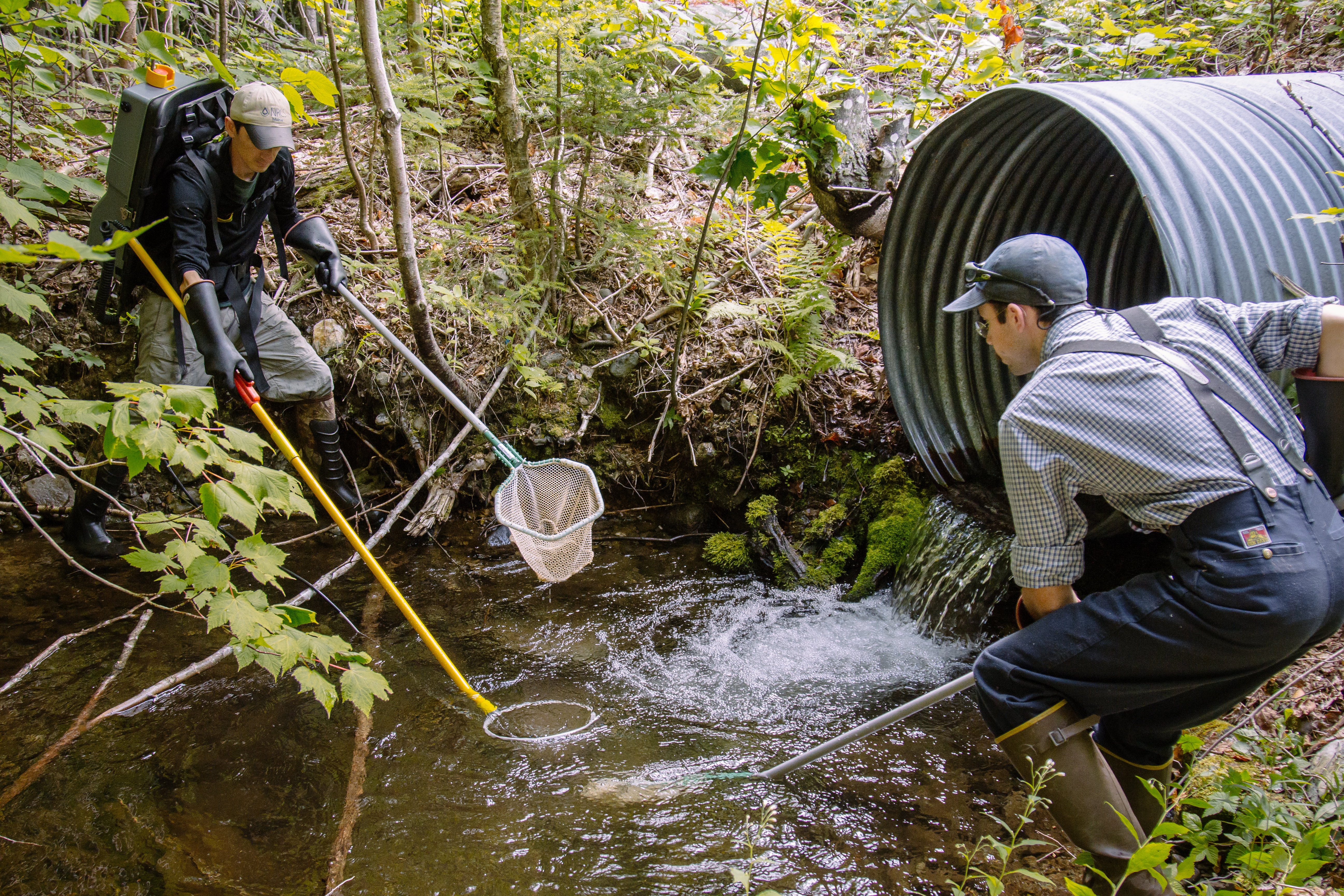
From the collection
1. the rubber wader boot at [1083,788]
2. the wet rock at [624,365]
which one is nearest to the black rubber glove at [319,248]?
the wet rock at [624,365]

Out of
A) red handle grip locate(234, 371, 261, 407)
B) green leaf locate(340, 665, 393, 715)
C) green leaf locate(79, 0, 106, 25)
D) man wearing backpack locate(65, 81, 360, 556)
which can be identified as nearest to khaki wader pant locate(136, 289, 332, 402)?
man wearing backpack locate(65, 81, 360, 556)

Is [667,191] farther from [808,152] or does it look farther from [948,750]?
[948,750]

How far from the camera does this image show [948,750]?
3457mm

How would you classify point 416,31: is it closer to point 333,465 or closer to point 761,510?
point 333,465

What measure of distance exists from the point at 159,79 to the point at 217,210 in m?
0.63

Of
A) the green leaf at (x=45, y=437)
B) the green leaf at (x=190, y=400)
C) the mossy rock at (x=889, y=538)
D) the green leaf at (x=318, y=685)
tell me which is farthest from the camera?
the mossy rock at (x=889, y=538)

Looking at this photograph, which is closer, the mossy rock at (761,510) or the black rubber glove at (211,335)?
the black rubber glove at (211,335)

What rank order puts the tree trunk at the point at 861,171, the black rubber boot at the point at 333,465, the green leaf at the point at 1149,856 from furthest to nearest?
the tree trunk at the point at 861,171 → the black rubber boot at the point at 333,465 → the green leaf at the point at 1149,856

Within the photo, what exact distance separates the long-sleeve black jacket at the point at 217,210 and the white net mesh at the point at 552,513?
73.5 inches

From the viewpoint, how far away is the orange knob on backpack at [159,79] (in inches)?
147

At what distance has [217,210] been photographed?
3945 mm

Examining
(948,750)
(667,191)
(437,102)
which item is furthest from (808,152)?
(948,750)

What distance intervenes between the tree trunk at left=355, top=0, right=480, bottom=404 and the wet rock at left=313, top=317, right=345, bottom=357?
64 centimetres

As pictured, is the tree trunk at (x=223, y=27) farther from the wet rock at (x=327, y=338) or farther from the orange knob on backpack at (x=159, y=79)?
the wet rock at (x=327, y=338)
